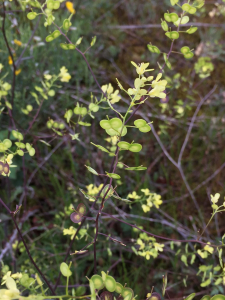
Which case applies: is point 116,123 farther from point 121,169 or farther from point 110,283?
point 121,169

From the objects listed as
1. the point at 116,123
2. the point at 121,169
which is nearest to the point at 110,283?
the point at 116,123

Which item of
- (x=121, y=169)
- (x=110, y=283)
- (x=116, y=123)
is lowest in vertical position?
(x=121, y=169)

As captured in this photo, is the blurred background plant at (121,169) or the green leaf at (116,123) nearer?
the green leaf at (116,123)

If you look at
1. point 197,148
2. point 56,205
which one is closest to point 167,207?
point 197,148

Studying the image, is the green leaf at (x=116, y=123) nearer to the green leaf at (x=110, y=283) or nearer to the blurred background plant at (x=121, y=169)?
the green leaf at (x=110, y=283)

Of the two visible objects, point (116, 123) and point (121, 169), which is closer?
point (116, 123)

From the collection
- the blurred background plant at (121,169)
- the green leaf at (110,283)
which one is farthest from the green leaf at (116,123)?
the blurred background plant at (121,169)

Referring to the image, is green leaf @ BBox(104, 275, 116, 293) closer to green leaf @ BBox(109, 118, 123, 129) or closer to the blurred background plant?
green leaf @ BBox(109, 118, 123, 129)

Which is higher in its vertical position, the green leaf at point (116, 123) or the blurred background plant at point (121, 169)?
the green leaf at point (116, 123)

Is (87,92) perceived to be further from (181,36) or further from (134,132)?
(181,36)

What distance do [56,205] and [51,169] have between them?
10.4 inches

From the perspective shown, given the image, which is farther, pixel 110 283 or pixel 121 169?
pixel 121 169

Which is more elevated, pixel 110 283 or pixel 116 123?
pixel 116 123

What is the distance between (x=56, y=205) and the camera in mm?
1634
